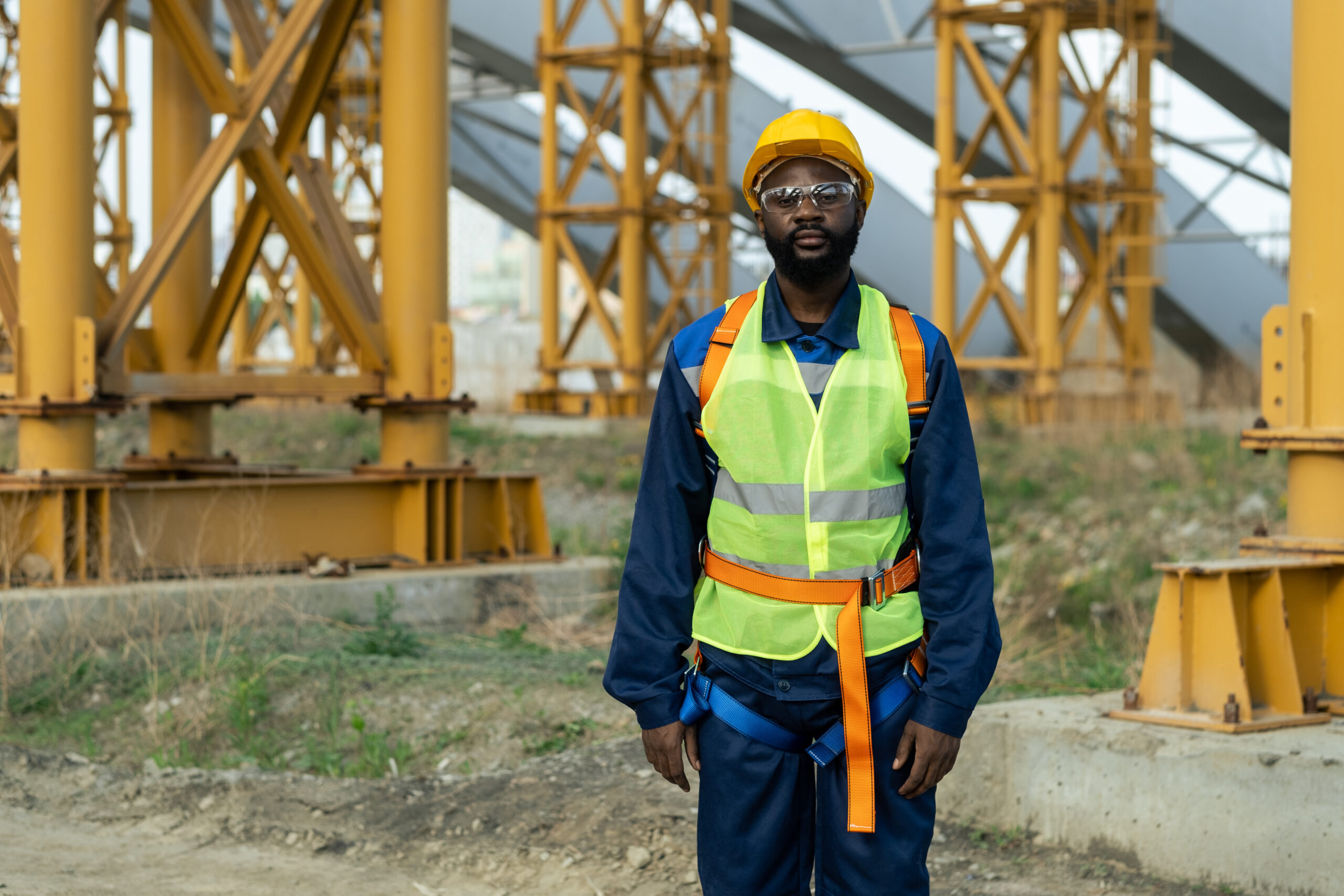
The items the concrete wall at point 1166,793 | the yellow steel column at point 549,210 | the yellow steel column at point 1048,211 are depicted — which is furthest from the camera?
the yellow steel column at point 549,210

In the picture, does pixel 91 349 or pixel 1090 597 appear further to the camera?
pixel 1090 597

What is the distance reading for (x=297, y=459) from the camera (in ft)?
63.9

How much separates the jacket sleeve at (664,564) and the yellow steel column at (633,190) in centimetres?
1751

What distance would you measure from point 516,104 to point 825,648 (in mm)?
28576

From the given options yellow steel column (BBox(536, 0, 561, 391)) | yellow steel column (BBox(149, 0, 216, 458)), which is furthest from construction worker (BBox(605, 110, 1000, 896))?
yellow steel column (BBox(536, 0, 561, 391))

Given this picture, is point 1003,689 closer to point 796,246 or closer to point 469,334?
point 796,246

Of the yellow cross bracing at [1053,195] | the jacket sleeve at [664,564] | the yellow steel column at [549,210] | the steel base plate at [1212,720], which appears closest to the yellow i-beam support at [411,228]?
the steel base plate at [1212,720]

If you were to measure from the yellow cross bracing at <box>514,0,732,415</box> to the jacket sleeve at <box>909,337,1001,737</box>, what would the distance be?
57.2 feet

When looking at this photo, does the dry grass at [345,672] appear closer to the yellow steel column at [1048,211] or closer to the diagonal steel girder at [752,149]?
the yellow steel column at [1048,211]

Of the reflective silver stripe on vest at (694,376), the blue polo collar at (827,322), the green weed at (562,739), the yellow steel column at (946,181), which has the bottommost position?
the green weed at (562,739)

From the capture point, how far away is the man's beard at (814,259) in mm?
2732

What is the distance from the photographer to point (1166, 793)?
4.47 m

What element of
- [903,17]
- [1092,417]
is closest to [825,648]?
[1092,417]

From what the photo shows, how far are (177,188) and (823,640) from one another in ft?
24.1
